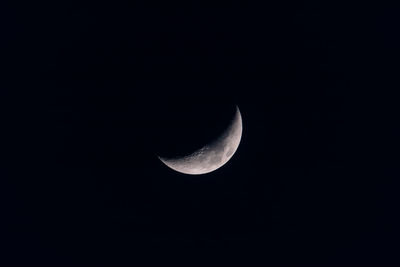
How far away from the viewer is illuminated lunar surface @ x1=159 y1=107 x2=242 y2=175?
13.9 ft

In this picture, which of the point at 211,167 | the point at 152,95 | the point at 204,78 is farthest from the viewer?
the point at 211,167

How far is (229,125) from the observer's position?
432cm

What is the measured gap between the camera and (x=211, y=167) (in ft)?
14.9

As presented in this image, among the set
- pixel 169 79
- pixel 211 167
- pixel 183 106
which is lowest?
pixel 211 167

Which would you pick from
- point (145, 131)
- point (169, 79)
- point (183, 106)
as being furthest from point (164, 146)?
point (169, 79)

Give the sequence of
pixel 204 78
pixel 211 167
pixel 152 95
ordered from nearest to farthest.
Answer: pixel 152 95 < pixel 204 78 < pixel 211 167

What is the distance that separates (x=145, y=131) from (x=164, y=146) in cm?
35

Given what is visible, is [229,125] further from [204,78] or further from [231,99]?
[204,78]

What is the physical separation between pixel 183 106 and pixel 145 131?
67 cm

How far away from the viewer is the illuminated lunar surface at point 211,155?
4.25 metres

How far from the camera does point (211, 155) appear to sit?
431 cm

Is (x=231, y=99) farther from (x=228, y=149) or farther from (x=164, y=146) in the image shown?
(x=164, y=146)

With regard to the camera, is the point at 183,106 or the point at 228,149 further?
the point at 228,149

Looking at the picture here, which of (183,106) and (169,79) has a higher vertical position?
(169,79)
